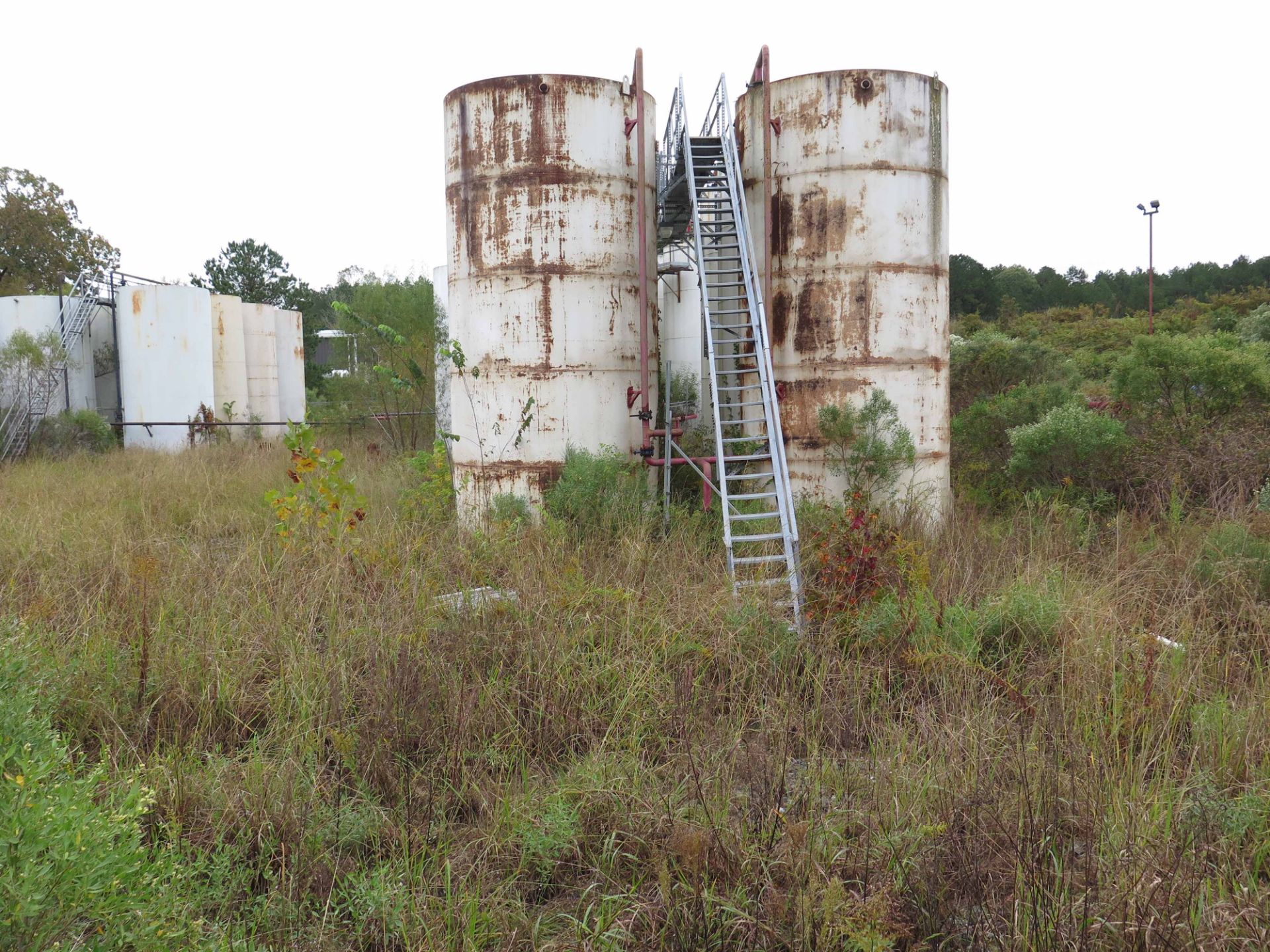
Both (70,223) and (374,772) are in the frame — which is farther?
(70,223)

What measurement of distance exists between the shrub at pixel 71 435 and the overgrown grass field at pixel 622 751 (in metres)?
13.0

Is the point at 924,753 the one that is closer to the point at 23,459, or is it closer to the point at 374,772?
the point at 374,772

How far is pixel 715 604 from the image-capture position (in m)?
6.42

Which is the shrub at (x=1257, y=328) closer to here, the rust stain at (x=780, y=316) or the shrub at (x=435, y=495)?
the rust stain at (x=780, y=316)

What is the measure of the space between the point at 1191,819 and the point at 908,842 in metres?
1.11

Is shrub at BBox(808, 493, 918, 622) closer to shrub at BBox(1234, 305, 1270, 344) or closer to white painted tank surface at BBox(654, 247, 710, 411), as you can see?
white painted tank surface at BBox(654, 247, 710, 411)

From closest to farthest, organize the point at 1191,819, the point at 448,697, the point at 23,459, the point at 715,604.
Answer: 1. the point at 1191,819
2. the point at 448,697
3. the point at 715,604
4. the point at 23,459

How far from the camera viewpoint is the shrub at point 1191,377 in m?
10.7

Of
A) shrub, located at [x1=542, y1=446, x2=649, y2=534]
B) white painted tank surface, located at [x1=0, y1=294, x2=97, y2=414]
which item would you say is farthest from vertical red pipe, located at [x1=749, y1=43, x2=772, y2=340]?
white painted tank surface, located at [x1=0, y1=294, x2=97, y2=414]

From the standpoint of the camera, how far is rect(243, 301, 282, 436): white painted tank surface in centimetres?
2534

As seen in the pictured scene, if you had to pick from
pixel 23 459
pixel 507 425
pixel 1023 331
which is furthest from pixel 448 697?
pixel 1023 331

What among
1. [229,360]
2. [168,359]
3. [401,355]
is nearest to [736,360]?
[401,355]

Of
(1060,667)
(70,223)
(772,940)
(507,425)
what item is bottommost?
(772,940)

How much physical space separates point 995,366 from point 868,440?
6.43 m
